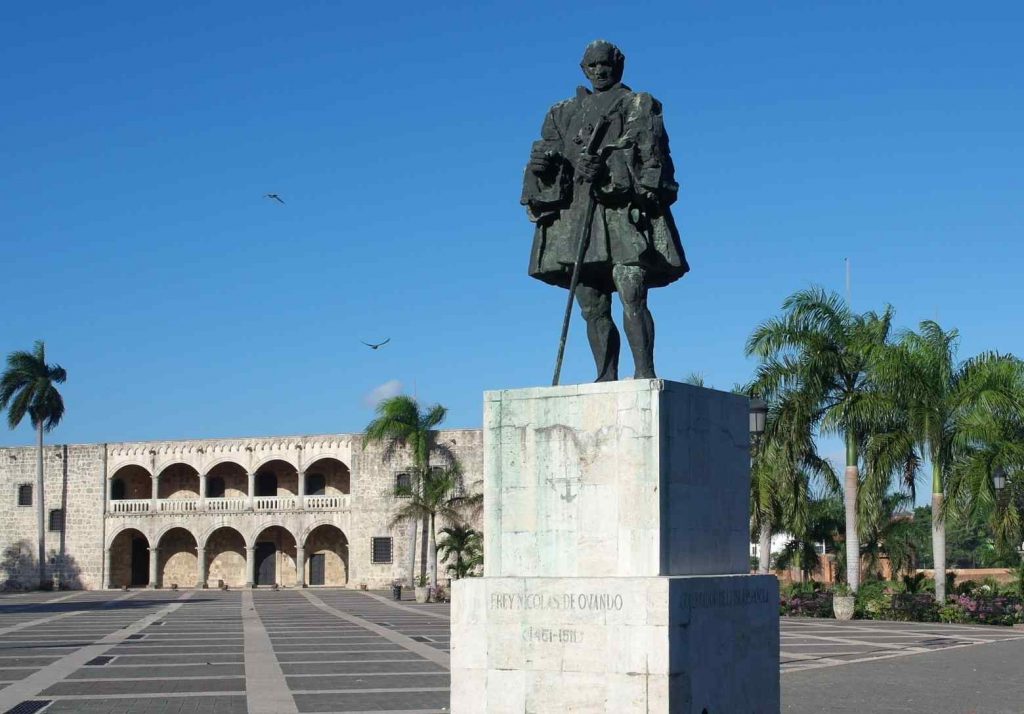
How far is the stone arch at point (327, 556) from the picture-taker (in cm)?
5441

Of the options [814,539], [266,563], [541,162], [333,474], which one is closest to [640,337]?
[541,162]

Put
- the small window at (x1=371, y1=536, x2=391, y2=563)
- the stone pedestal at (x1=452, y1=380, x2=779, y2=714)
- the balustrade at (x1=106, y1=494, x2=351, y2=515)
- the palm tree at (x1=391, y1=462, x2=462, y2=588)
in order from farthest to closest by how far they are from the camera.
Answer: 1. the balustrade at (x1=106, y1=494, x2=351, y2=515)
2. the small window at (x1=371, y1=536, x2=391, y2=563)
3. the palm tree at (x1=391, y1=462, x2=462, y2=588)
4. the stone pedestal at (x1=452, y1=380, x2=779, y2=714)

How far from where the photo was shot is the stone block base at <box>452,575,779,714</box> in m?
7.15

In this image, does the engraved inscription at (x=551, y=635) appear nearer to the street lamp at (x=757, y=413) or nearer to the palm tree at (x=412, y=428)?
the street lamp at (x=757, y=413)

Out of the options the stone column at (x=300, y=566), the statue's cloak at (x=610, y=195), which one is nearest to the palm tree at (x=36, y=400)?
the stone column at (x=300, y=566)

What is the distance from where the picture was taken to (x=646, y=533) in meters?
7.35

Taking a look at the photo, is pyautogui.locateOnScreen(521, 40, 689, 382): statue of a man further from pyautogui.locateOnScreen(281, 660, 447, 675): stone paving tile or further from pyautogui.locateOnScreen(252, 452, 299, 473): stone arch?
pyautogui.locateOnScreen(252, 452, 299, 473): stone arch

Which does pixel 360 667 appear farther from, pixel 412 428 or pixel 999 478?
pixel 412 428

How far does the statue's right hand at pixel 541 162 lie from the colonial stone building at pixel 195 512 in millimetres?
44314

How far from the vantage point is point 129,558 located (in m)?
Result: 56.7

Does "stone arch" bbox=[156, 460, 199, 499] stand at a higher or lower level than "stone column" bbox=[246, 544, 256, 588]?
higher

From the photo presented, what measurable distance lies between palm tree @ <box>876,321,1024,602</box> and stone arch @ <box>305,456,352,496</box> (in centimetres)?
3194

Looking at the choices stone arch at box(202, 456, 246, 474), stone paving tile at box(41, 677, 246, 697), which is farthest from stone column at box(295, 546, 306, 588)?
stone paving tile at box(41, 677, 246, 697)

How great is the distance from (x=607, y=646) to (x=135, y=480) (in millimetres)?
54194
